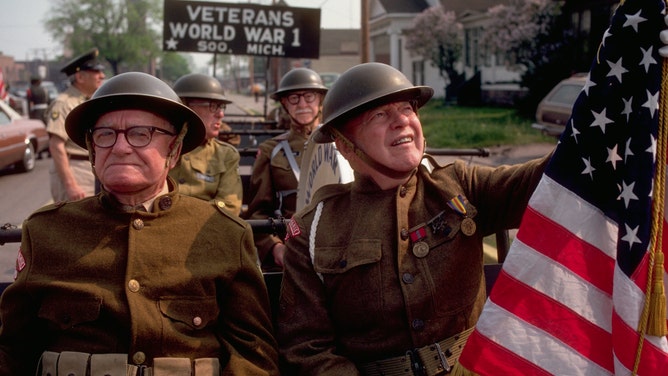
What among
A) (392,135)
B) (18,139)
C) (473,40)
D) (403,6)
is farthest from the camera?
(403,6)

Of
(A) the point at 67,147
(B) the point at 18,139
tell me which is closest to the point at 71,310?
(A) the point at 67,147

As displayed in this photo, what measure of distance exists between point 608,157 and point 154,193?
1710 millimetres

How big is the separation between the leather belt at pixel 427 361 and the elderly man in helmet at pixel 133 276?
440 mm

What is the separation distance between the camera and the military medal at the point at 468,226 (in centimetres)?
273

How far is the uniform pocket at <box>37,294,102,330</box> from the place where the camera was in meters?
2.60

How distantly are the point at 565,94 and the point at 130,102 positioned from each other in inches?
582

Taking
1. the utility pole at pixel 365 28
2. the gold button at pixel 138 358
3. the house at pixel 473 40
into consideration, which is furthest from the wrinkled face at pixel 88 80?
the house at pixel 473 40

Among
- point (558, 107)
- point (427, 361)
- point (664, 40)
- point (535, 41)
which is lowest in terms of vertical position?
point (427, 361)

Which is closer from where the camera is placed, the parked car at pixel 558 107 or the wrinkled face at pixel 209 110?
the wrinkled face at pixel 209 110

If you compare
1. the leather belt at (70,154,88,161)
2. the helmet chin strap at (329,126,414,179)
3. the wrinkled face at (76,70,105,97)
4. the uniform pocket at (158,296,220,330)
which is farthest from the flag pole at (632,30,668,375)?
the wrinkled face at (76,70,105,97)

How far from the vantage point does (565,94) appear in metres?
16.1

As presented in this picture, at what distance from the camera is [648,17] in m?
2.09

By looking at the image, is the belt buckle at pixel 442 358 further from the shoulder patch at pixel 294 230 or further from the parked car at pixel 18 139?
the parked car at pixel 18 139

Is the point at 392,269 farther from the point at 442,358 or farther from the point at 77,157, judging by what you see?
the point at 77,157
